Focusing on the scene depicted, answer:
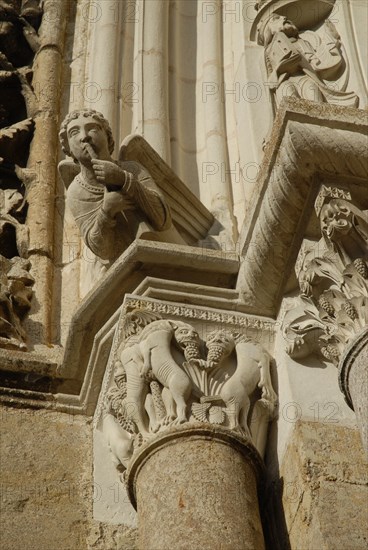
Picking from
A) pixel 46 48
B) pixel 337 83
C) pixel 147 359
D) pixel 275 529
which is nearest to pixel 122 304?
pixel 147 359

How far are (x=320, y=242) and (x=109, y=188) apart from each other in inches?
30.7

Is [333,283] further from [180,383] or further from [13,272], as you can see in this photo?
[13,272]

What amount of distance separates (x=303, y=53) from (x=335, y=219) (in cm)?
169

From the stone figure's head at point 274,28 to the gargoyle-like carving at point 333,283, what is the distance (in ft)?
5.56

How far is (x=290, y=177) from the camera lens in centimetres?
380

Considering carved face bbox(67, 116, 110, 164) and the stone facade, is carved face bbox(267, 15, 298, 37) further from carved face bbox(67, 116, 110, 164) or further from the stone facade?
carved face bbox(67, 116, 110, 164)

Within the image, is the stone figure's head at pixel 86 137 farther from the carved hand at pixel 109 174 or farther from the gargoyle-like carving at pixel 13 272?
the gargoyle-like carving at pixel 13 272

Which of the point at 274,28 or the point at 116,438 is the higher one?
the point at 274,28

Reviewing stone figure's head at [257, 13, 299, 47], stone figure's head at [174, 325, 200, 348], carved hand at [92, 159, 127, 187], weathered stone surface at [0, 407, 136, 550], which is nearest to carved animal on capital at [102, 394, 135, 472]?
weathered stone surface at [0, 407, 136, 550]

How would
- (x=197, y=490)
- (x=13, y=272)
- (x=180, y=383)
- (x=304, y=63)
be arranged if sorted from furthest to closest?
(x=304, y=63)
(x=13, y=272)
(x=180, y=383)
(x=197, y=490)

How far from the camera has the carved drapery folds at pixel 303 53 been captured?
491 cm

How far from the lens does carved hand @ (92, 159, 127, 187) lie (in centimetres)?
417

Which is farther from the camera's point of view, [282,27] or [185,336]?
[282,27]

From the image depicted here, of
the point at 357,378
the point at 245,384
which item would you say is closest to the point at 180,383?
the point at 245,384
